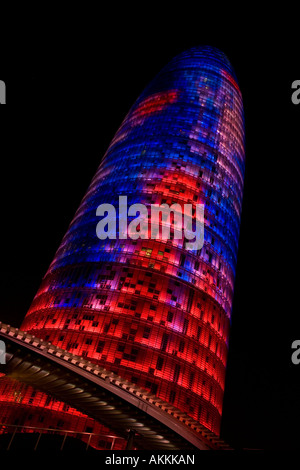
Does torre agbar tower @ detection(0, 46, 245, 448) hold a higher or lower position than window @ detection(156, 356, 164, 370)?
higher

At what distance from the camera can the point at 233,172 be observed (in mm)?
109125

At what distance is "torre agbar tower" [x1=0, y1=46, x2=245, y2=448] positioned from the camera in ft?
228

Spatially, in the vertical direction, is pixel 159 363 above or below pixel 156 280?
below

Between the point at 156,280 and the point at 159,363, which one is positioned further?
the point at 156,280

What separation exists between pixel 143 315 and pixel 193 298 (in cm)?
1251

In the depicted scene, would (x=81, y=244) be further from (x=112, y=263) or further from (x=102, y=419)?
(x=102, y=419)

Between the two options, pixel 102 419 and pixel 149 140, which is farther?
pixel 149 140

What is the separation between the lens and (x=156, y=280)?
79.4m

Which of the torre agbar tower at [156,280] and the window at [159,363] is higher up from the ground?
the torre agbar tower at [156,280]

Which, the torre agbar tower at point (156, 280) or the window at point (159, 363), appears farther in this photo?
the window at point (159, 363)

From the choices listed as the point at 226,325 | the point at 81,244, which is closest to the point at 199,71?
the point at 81,244

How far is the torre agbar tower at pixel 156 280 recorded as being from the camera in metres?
69.5

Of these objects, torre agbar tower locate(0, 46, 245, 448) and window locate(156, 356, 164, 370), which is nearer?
torre agbar tower locate(0, 46, 245, 448)
